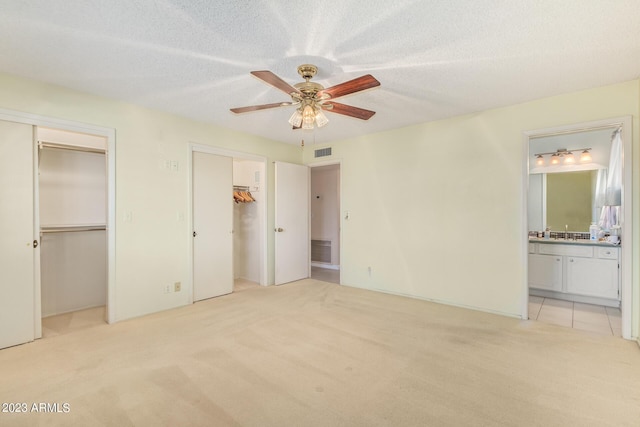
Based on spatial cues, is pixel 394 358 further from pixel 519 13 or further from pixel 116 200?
pixel 116 200

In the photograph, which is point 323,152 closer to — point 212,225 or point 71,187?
point 212,225

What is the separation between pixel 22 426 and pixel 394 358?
8.12ft

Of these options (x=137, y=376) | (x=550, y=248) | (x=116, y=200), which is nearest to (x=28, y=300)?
(x=116, y=200)

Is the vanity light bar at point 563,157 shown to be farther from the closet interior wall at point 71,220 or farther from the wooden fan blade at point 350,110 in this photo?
the closet interior wall at point 71,220

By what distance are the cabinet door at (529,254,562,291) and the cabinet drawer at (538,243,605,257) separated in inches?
2.8

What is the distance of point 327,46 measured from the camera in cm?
220

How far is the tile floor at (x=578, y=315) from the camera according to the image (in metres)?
3.24

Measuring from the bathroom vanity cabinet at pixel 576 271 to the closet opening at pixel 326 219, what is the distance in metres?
3.62

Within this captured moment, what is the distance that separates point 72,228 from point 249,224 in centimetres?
245

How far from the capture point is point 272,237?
513 centimetres

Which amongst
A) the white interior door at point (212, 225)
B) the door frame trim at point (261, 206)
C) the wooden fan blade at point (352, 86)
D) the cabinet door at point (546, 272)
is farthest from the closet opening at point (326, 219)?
the wooden fan blade at point (352, 86)

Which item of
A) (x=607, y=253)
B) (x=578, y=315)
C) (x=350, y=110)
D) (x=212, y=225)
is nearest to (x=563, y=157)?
(x=607, y=253)

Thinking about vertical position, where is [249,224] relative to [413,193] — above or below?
below

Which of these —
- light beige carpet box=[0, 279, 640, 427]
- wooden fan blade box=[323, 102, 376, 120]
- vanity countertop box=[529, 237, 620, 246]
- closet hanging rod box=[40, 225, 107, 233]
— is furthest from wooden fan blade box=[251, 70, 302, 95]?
vanity countertop box=[529, 237, 620, 246]
